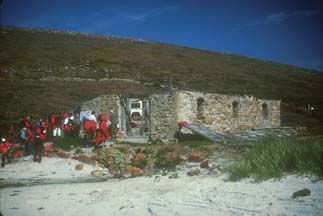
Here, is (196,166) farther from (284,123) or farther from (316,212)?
(284,123)

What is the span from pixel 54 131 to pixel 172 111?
5041 mm

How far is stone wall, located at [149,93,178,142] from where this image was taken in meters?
14.1

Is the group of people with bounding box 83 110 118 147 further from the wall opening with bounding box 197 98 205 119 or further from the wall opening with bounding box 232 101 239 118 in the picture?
the wall opening with bounding box 232 101 239 118

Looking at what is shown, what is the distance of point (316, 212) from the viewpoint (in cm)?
459

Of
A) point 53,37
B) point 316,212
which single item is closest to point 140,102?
point 316,212

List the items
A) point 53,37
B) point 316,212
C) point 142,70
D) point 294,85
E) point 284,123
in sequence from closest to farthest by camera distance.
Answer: point 316,212 → point 294,85 → point 284,123 → point 142,70 → point 53,37

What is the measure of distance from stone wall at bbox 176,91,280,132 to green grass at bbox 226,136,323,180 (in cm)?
754

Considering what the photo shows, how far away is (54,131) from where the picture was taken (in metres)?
14.3

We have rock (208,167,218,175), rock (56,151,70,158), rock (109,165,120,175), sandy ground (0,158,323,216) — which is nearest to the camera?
sandy ground (0,158,323,216)

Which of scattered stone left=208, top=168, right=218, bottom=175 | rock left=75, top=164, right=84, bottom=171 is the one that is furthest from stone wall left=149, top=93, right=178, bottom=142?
scattered stone left=208, top=168, right=218, bottom=175

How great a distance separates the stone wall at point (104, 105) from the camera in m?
14.9

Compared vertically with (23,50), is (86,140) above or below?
below

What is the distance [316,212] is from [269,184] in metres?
1.16

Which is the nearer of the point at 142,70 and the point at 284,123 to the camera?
the point at 284,123
